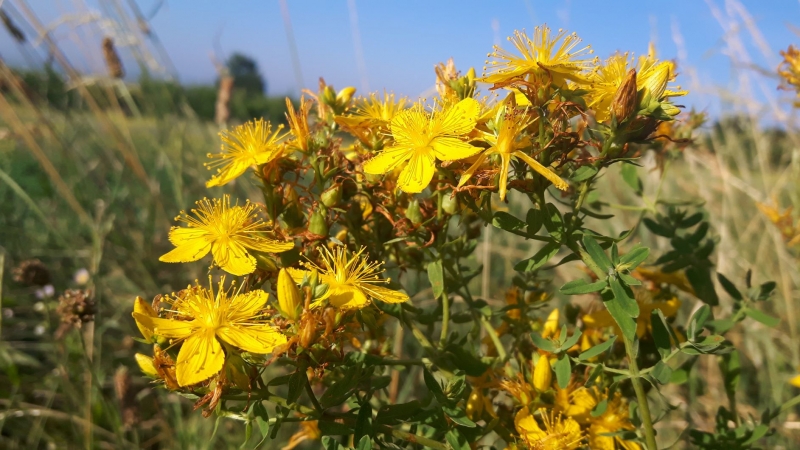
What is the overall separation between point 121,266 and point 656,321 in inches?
93.2

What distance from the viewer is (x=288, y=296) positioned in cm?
74

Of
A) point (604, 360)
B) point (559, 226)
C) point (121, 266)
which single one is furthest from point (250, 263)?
point (121, 266)

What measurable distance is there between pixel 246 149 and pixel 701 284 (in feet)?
3.16

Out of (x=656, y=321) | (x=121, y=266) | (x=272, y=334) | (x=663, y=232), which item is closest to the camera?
(x=272, y=334)

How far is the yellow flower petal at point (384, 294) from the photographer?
2.66ft

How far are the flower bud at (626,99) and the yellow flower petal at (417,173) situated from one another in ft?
0.90

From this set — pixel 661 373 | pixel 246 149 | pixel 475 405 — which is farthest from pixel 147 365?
pixel 661 373

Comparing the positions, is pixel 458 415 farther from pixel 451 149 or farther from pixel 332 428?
pixel 451 149

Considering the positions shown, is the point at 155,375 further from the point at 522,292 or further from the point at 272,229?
the point at 522,292

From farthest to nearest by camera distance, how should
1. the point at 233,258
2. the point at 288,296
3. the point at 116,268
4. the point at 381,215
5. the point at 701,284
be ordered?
the point at 116,268 → the point at 701,284 → the point at 381,215 → the point at 233,258 → the point at 288,296

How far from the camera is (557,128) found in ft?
2.60

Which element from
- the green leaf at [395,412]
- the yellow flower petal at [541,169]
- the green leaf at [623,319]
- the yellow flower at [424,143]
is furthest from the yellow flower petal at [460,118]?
the green leaf at [395,412]

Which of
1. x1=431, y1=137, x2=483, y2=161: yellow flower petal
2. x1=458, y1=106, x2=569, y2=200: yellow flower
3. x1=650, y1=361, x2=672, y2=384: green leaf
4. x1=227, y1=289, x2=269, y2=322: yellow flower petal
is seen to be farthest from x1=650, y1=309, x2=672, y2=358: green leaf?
x1=227, y1=289, x2=269, y2=322: yellow flower petal

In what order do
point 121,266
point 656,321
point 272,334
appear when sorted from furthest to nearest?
1. point 121,266
2. point 656,321
3. point 272,334
